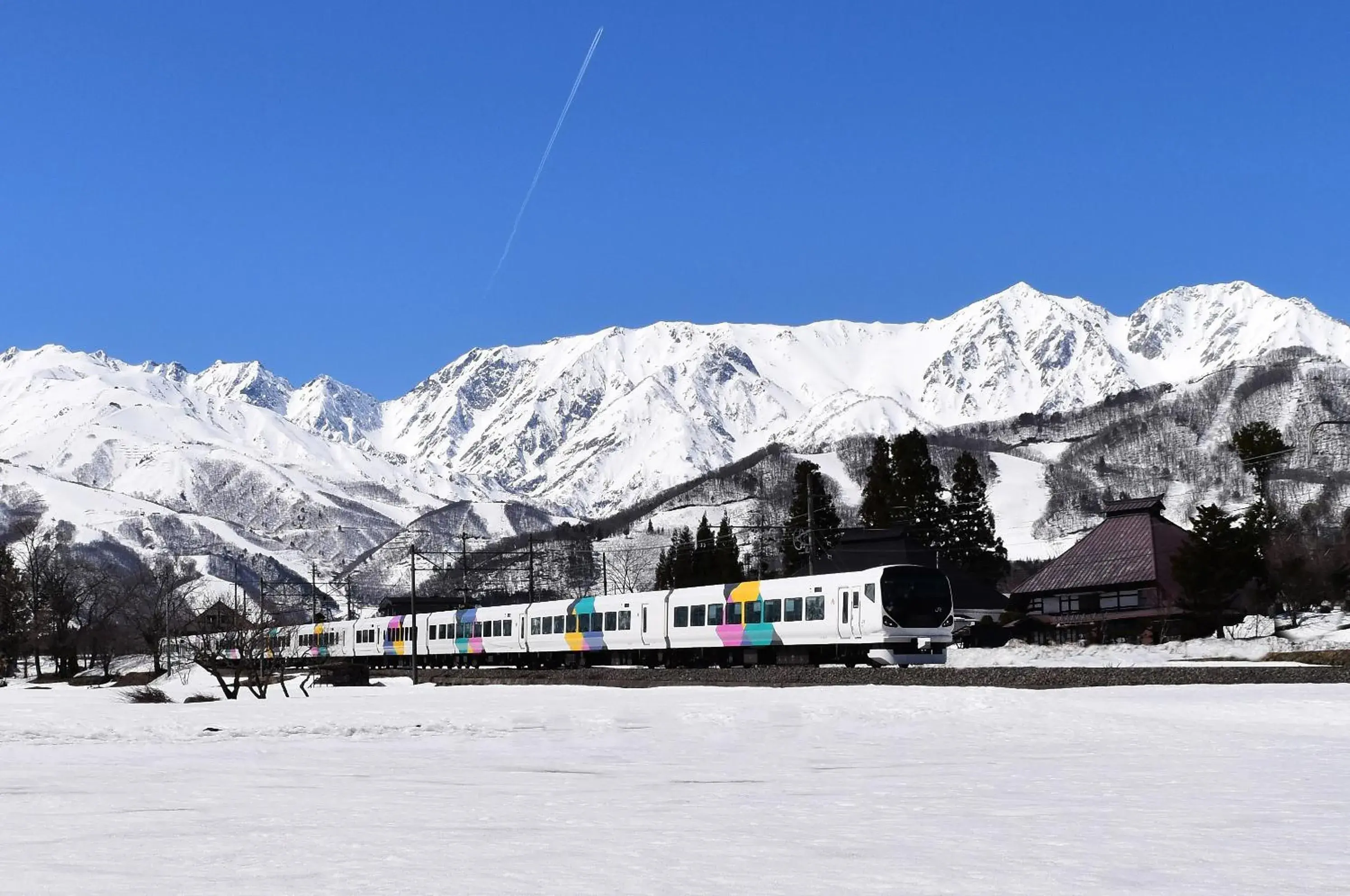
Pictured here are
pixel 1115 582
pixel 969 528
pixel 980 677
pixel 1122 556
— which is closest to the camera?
pixel 980 677

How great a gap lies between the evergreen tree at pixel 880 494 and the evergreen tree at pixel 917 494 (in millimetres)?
404

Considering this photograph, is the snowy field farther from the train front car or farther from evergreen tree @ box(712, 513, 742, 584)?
evergreen tree @ box(712, 513, 742, 584)

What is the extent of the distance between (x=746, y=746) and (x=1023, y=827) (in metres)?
9.70

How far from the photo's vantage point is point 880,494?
344 ft

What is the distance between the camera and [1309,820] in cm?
1220

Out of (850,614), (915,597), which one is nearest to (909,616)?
(915,597)

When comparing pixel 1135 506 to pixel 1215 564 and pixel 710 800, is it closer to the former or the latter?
pixel 1215 564

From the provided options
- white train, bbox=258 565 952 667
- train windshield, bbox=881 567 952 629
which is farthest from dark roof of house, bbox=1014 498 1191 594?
train windshield, bbox=881 567 952 629

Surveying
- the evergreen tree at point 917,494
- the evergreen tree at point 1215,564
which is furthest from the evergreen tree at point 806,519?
the evergreen tree at point 1215,564

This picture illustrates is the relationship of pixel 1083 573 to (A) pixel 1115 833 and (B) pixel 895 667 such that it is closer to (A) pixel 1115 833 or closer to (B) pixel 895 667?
(B) pixel 895 667

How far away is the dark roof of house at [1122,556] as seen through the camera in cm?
8100

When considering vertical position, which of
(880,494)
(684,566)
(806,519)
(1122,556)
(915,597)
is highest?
(880,494)

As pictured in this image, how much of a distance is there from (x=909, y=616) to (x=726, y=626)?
9.39 metres

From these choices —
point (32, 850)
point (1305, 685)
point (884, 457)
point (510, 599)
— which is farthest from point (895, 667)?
point (510, 599)
